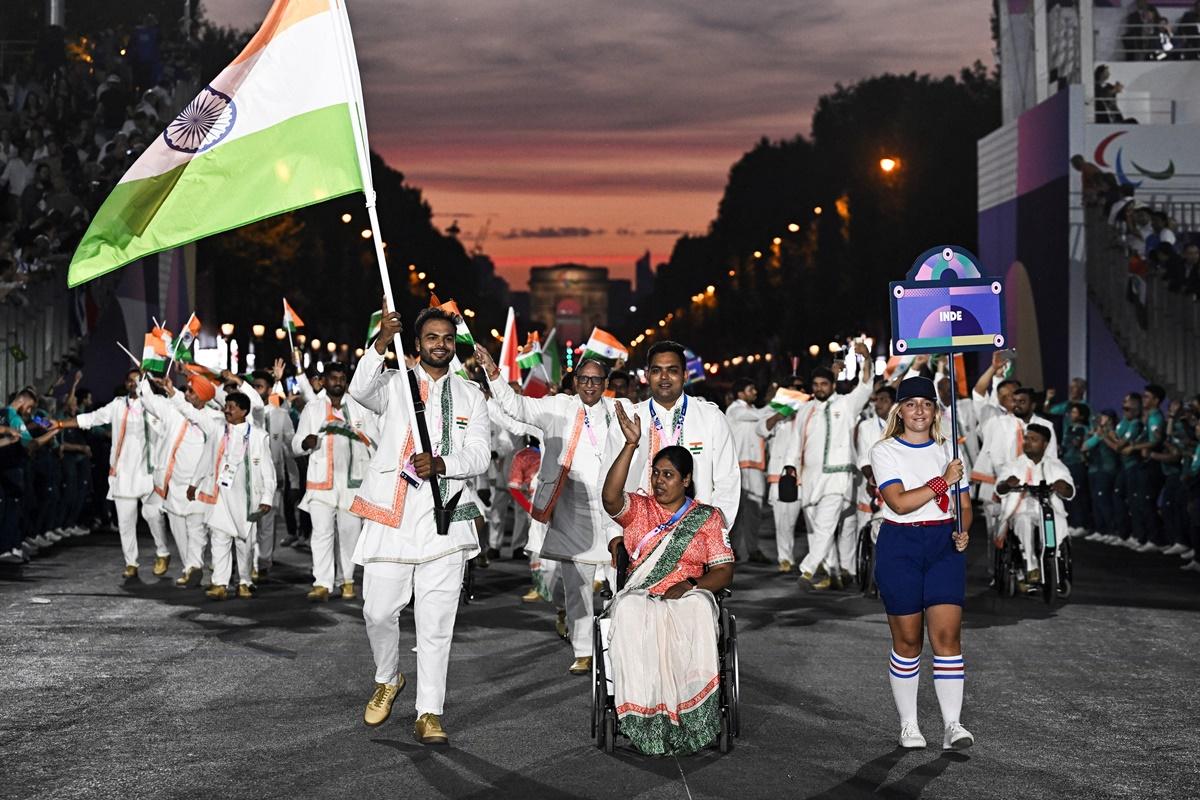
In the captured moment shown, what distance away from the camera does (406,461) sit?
29.4 feet

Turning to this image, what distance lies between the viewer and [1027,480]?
51.1 ft

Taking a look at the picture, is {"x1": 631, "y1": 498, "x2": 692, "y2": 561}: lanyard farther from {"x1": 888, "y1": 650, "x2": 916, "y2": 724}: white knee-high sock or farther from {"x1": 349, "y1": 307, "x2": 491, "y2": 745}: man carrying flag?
{"x1": 888, "y1": 650, "x2": 916, "y2": 724}: white knee-high sock

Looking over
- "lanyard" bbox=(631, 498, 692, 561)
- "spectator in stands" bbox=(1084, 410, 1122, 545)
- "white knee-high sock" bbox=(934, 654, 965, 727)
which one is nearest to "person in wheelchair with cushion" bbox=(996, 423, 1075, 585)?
"spectator in stands" bbox=(1084, 410, 1122, 545)

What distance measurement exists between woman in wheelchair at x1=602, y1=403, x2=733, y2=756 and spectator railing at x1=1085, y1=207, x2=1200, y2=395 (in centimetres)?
1899

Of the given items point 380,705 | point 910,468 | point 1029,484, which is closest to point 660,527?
point 910,468

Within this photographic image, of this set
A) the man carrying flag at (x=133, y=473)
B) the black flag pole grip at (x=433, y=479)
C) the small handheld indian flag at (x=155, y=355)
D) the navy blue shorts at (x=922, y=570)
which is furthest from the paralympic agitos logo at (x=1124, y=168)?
the black flag pole grip at (x=433, y=479)

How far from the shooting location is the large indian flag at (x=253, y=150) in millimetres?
8727

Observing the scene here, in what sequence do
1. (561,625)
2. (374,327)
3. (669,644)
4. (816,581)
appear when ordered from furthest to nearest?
(816,581) → (374,327) → (561,625) → (669,644)

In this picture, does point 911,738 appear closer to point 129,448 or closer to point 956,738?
point 956,738

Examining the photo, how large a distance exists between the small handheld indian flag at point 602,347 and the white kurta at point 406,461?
9.79 feet

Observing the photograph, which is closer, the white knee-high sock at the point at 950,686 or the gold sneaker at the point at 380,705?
the white knee-high sock at the point at 950,686

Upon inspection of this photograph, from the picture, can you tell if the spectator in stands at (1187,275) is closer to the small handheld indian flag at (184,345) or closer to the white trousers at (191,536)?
the small handheld indian flag at (184,345)

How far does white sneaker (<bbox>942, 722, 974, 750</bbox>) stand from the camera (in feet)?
27.5

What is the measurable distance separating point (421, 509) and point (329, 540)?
262 inches
